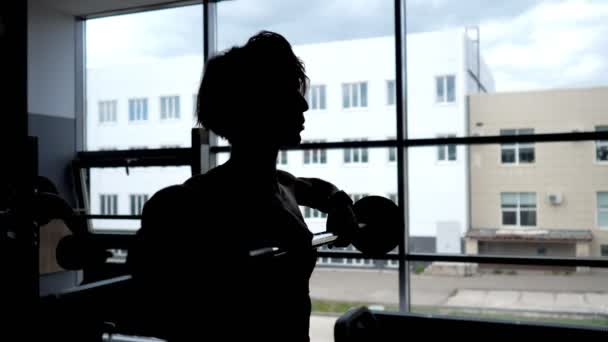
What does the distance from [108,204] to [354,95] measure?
230 centimetres

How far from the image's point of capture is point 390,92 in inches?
153

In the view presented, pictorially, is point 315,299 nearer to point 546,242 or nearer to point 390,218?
point 546,242

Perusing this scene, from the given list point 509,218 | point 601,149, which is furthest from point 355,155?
point 601,149

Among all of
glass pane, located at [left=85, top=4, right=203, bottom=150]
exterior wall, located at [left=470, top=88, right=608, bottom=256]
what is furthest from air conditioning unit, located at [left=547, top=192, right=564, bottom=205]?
glass pane, located at [left=85, top=4, right=203, bottom=150]

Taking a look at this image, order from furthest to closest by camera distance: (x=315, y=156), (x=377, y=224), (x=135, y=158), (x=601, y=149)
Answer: (x=135, y=158), (x=315, y=156), (x=601, y=149), (x=377, y=224)

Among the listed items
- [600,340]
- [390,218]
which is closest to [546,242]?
[600,340]

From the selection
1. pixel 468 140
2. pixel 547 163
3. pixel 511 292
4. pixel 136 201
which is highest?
pixel 468 140

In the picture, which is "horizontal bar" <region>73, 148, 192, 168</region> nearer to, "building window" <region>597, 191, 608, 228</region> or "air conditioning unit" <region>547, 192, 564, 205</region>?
"air conditioning unit" <region>547, 192, 564, 205</region>

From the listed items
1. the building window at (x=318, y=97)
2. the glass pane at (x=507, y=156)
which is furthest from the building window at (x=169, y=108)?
the glass pane at (x=507, y=156)

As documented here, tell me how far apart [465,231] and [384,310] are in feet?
2.58

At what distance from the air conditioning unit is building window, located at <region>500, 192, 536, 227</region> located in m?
0.09

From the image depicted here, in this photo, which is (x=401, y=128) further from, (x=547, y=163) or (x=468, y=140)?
(x=547, y=163)

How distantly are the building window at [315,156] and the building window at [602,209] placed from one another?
6.02 feet

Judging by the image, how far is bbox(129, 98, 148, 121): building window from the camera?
469cm
